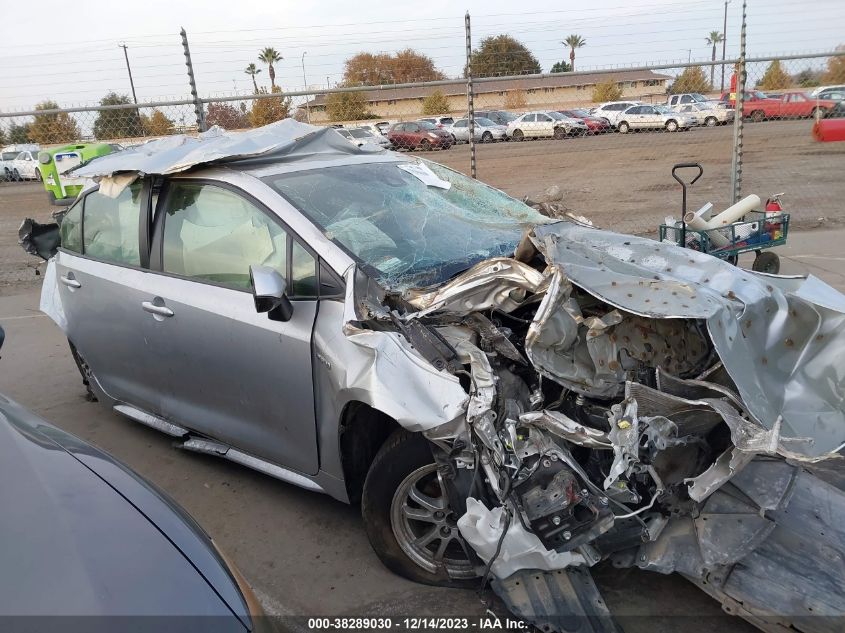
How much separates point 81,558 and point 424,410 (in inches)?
46.4

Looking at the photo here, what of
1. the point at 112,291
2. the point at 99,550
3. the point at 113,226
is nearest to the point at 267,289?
the point at 99,550

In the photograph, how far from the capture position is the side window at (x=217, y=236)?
3.22 meters

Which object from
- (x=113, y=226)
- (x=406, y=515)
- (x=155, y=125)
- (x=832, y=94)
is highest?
(x=155, y=125)

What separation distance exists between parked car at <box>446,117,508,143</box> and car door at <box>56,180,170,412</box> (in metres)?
25.4

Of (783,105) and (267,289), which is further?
(783,105)

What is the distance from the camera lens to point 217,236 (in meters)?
3.46

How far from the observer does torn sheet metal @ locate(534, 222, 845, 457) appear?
242cm

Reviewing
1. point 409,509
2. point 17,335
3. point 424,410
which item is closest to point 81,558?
point 424,410

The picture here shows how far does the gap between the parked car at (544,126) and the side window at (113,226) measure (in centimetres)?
2491

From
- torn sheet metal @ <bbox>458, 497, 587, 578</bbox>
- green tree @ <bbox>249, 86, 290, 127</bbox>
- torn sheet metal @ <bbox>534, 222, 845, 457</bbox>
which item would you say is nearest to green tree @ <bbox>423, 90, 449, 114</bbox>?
green tree @ <bbox>249, 86, 290, 127</bbox>

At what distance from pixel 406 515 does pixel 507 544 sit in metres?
0.52

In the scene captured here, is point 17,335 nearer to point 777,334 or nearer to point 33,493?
point 33,493

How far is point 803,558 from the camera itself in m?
2.54

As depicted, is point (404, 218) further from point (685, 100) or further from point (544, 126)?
point (685, 100)
